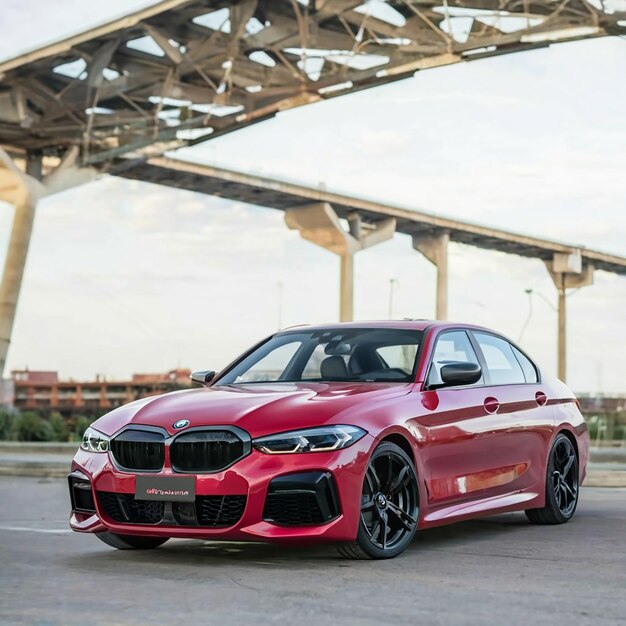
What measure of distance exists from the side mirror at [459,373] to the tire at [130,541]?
2104 millimetres

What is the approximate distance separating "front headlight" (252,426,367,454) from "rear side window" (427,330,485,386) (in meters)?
1.31

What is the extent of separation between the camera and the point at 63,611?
6.41 metres

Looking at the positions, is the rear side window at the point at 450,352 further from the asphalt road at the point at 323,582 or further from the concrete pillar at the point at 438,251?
the concrete pillar at the point at 438,251

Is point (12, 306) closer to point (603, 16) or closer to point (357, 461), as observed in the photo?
point (603, 16)

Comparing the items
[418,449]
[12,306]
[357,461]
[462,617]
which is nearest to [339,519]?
[357,461]

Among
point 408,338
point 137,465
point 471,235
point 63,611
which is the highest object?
point 471,235

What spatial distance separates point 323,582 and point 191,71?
113 ft

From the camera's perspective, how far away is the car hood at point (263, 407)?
25.8ft

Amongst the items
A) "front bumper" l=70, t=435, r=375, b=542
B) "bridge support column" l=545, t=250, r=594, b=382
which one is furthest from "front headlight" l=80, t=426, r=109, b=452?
"bridge support column" l=545, t=250, r=594, b=382

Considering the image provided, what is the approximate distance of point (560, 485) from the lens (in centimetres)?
1056

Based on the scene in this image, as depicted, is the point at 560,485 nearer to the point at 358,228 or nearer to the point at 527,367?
the point at 527,367

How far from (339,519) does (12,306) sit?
134ft

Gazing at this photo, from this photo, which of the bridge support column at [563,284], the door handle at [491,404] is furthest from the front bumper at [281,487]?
the bridge support column at [563,284]

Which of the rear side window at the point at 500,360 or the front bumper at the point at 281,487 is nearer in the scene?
the front bumper at the point at 281,487
